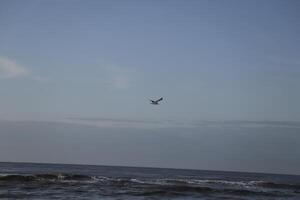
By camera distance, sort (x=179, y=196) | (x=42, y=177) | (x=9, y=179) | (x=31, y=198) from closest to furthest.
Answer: (x=31, y=198) → (x=179, y=196) → (x=9, y=179) → (x=42, y=177)

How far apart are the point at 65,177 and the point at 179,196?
63.9 ft

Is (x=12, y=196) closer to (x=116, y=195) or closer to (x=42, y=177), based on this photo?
(x=116, y=195)

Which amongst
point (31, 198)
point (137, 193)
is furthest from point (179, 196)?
point (31, 198)

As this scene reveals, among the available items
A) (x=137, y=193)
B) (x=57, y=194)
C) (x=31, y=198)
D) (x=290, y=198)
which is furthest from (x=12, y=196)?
(x=290, y=198)

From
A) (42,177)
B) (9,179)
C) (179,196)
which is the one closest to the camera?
(179,196)

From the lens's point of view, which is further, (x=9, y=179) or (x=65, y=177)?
(x=65, y=177)

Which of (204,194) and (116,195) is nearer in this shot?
(116,195)

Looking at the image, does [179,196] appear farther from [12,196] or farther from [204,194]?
[12,196]

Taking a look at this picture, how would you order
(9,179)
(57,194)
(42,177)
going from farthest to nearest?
(42,177)
(9,179)
(57,194)

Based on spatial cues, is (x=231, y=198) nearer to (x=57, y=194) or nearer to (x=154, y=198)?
(x=154, y=198)

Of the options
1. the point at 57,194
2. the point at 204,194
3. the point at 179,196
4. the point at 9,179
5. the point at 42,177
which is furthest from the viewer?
the point at 42,177

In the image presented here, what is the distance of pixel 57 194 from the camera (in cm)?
3084

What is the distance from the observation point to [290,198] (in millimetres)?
37594

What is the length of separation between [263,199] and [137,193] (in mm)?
9630
